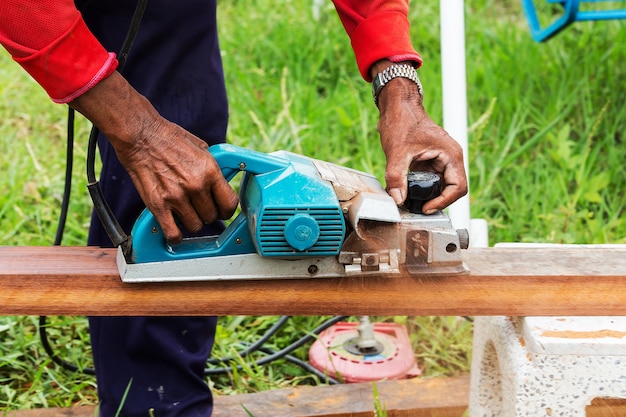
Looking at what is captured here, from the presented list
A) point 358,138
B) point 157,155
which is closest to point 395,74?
point 157,155

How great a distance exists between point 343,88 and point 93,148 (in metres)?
2.42

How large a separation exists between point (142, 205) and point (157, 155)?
448mm

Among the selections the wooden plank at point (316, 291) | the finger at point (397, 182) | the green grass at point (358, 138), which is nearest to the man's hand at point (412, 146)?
the finger at point (397, 182)

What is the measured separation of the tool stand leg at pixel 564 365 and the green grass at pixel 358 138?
0.84 meters

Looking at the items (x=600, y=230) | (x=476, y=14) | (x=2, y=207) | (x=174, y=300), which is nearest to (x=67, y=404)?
(x=174, y=300)

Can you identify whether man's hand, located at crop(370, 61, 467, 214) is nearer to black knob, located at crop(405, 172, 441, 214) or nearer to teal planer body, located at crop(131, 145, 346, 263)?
black knob, located at crop(405, 172, 441, 214)

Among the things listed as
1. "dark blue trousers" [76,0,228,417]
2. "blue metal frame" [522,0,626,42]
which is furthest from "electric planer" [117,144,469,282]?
"blue metal frame" [522,0,626,42]

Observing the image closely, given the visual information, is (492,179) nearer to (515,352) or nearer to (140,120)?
(515,352)

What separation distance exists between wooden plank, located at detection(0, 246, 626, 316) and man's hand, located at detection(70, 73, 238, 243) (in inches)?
6.2

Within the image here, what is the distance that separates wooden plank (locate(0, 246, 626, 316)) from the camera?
58.0 inches

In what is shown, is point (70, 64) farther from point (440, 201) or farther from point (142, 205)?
point (440, 201)

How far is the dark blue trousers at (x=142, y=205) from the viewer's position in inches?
68.4

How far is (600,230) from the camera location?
284 centimetres

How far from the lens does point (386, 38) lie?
5.58ft
